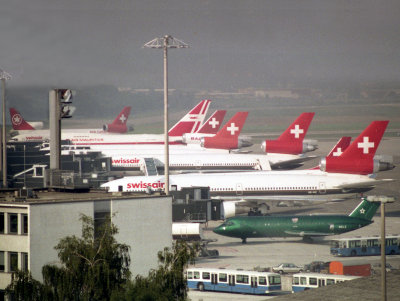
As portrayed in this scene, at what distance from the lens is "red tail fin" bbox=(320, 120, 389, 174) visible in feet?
268

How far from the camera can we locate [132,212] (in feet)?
114

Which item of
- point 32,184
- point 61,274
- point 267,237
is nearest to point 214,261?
point 267,237

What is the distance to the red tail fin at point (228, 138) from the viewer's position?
4897 inches

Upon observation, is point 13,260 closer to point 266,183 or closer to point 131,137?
point 266,183

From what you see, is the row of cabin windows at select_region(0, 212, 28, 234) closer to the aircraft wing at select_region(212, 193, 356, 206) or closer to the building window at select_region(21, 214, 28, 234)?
the building window at select_region(21, 214, 28, 234)

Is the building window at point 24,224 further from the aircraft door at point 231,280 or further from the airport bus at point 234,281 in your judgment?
the aircraft door at point 231,280

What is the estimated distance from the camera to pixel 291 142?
10931 cm

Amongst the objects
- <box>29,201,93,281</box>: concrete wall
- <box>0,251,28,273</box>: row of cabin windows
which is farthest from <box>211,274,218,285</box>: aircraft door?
<box>0,251,28,273</box>: row of cabin windows

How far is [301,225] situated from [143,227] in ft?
113

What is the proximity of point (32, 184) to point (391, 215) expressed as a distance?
37361 millimetres

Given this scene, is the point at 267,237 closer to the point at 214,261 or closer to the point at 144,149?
the point at 214,261

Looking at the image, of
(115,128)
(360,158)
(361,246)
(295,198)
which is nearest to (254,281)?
(361,246)

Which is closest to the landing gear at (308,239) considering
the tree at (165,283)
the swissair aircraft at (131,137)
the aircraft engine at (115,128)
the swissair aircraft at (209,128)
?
the tree at (165,283)

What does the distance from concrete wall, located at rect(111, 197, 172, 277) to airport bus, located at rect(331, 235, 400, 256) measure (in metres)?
28.8
